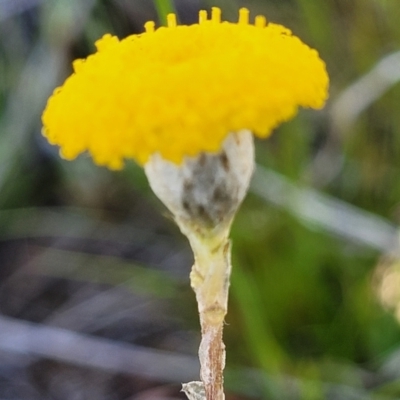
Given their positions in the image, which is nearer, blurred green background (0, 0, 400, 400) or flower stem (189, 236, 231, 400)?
flower stem (189, 236, 231, 400)

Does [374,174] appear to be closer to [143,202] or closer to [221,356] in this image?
[143,202]

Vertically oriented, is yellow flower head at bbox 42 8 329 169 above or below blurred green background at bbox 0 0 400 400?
below

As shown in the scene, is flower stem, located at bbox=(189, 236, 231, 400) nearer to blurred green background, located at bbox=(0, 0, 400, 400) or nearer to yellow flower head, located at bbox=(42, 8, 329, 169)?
yellow flower head, located at bbox=(42, 8, 329, 169)

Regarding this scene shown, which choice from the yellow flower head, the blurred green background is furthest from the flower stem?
the blurred green background

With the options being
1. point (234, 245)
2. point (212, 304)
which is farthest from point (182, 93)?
point (234, 245)

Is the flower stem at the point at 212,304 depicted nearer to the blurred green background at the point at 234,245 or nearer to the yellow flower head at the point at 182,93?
the yellow flower head at the point at 182,93

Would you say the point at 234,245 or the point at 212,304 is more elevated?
the point at 234,245

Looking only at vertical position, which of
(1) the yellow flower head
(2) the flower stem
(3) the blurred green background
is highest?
(3) the blurred green background

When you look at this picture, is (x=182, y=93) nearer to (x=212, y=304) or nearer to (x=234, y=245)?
(x=212, y=304)
